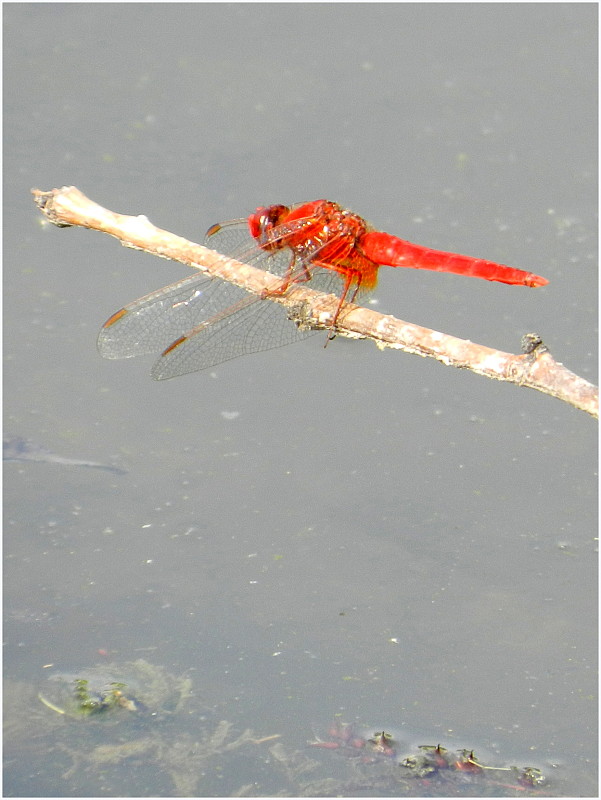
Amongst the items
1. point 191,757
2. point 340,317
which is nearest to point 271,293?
point 340,317

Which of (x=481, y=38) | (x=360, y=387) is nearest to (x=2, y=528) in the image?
(x=360, y=387)

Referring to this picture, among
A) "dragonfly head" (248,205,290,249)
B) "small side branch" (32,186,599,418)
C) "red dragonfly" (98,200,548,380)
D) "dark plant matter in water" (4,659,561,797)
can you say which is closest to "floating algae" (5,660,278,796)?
"dark plant matter in water" (4,659,561,797)

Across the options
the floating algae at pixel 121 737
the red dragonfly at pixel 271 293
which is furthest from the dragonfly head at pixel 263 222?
the floating algae at pixel 121 737

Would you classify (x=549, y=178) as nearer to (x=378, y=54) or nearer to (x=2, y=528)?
(x=378, y=54)

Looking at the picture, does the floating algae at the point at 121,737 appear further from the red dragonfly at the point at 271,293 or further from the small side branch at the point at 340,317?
the small side branch at the point at 340,317

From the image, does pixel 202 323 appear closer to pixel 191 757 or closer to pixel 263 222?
pixel 263 222

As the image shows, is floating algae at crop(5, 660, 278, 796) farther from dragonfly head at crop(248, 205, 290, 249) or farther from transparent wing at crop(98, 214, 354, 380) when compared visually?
dragonfly head at crop(248, 205, 290, 249)
